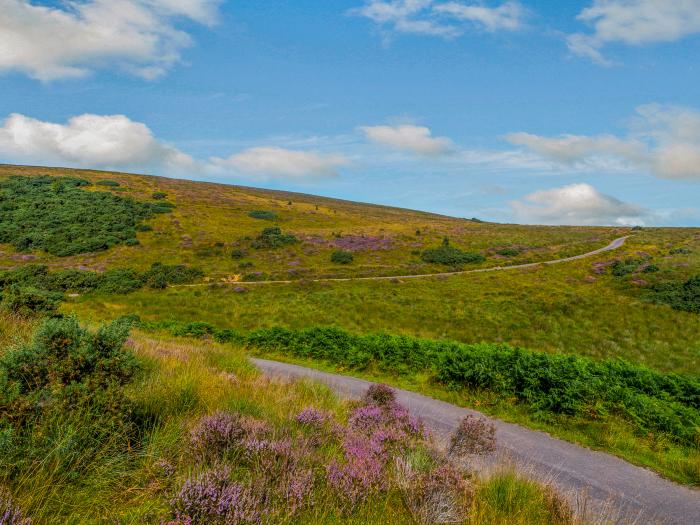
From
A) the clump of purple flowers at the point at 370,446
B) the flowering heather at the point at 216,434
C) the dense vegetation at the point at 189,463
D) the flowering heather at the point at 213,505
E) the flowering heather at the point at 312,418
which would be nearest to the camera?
the flowering heather at the point at 213,505

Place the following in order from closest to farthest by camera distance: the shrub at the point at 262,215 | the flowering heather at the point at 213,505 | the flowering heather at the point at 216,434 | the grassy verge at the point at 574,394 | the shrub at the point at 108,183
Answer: the flowering heather at the point at 213,505 < the flowering heather at the point at 216,434 < the grassy verge at the point at 574,394 < the shrub at the point at 262,215 < the shrub at the point at 108,183

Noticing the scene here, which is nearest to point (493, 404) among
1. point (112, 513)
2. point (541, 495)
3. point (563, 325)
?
point (541, 495)

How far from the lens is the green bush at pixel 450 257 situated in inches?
2258

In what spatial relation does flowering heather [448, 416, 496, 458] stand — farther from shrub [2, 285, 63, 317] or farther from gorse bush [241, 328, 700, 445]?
shrub [2, 285, 63, 317]

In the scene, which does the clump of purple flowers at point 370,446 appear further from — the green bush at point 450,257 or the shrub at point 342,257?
the green bush at point 450,257

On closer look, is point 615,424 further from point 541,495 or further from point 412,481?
point 412,481

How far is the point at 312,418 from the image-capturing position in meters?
6.29

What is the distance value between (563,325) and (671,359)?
7180 millimetres

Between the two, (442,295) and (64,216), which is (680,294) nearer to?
(442,295)

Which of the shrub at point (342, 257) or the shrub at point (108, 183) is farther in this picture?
the shrub at point (108, 183)

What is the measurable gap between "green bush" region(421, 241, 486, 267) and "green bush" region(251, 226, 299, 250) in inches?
819

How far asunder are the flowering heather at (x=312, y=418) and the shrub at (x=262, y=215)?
7822cm

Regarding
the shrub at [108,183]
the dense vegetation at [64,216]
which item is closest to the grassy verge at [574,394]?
the dense vegetation at [64,216]

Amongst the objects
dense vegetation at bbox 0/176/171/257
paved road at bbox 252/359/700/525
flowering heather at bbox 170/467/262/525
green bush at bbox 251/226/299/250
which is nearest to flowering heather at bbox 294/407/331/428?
flowering heather at bbox 170/467/262/525
